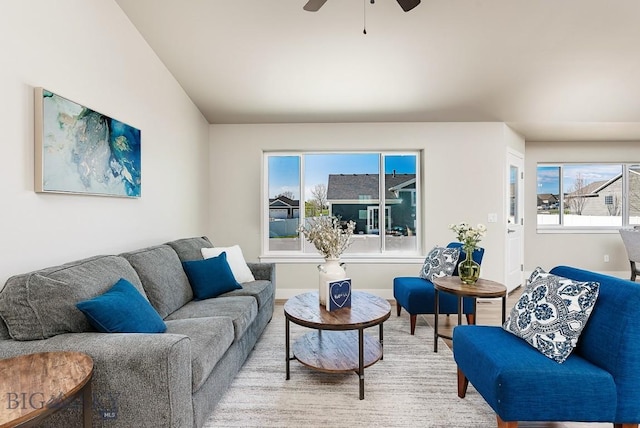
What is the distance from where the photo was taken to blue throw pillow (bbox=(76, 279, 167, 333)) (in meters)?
1.64

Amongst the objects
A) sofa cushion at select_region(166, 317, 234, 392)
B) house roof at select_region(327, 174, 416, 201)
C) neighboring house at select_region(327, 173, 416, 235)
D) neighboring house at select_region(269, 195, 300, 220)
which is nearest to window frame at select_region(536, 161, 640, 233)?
neighboring house at select_region(327, 173, 416, 235)

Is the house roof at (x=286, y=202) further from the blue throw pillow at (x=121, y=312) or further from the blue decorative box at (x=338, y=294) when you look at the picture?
the blue throw pillow at (x=121, y=312)

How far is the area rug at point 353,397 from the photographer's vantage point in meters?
1.94

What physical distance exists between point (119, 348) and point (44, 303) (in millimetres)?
501

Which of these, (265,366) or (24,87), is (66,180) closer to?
(24,87)

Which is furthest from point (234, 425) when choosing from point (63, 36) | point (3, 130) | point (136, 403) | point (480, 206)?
point (480, 206)

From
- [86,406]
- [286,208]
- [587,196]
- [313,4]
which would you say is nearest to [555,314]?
[86,406]

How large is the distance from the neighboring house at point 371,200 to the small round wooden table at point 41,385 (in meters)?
3.55

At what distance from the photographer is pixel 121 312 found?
171cm

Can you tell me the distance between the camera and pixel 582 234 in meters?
5.44

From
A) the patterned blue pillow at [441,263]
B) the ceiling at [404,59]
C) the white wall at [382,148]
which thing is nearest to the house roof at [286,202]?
the white wall at [382,148]

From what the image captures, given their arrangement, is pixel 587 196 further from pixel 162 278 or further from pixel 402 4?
pixel 162 278

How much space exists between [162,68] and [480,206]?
4.14m

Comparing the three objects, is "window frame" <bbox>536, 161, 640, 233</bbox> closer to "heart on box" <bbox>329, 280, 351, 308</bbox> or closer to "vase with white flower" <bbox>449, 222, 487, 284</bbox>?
"vase with white flower" <bbox>449, 222, 487, 284</bbox>
